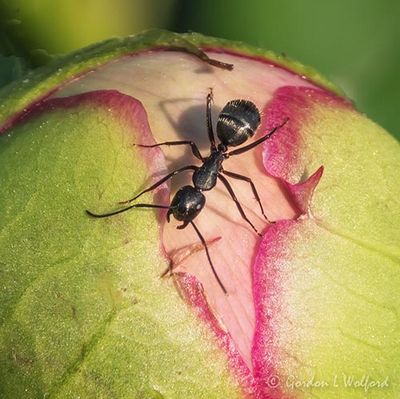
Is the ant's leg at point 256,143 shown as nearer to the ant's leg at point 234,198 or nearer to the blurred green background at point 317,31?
the ant's leg at point 234,198

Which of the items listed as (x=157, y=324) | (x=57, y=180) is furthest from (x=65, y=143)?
(x=157, y=324)

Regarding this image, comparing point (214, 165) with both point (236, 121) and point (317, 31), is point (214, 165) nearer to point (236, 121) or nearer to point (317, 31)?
point (236, 121)

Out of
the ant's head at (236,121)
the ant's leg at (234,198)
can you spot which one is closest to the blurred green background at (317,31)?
the ant's head at (236,121)

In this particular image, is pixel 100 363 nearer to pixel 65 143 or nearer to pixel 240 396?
pixel 240 396

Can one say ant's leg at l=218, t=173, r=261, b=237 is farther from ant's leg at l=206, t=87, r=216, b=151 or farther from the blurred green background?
the blurred green background

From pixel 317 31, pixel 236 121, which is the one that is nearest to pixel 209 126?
pixel 236 121

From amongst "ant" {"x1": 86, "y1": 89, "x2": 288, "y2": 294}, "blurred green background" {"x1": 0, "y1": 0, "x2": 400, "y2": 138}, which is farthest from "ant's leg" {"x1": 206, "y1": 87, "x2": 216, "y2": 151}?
"blurred green background" {"x1": 0, "y1": 0, "x2": 400, "y2": 138}
